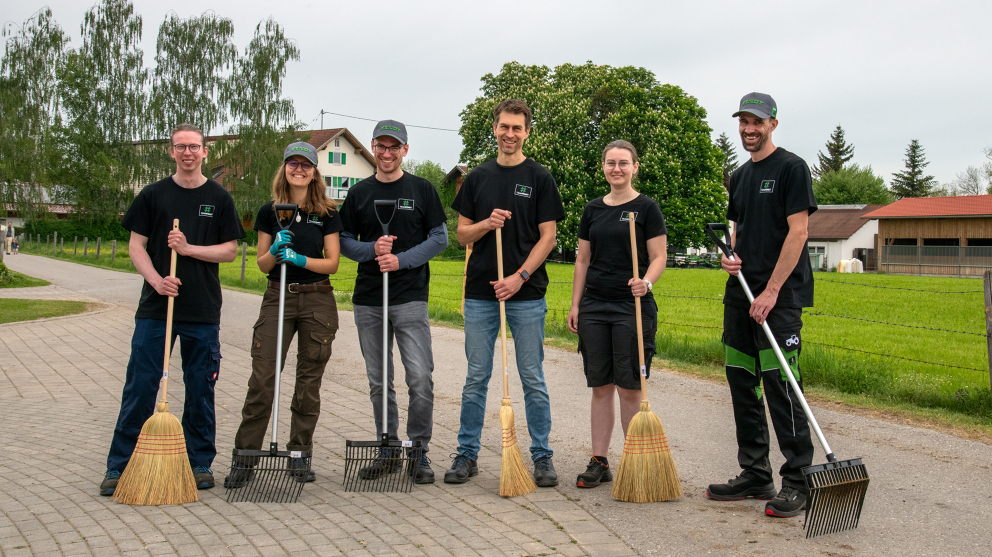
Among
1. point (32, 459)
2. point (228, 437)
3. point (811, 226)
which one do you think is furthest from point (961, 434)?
point (811, 226)

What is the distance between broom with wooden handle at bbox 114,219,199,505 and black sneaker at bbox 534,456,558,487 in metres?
1.95

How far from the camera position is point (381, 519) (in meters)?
4.26

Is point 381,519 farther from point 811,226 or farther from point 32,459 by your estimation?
point 811,226

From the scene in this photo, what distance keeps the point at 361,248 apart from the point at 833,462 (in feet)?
9.57

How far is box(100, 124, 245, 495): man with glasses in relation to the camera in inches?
188

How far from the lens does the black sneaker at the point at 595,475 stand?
4.81m

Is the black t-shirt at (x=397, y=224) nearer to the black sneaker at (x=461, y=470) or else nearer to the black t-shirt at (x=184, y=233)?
the black t-shirt at (x=184, y=233)

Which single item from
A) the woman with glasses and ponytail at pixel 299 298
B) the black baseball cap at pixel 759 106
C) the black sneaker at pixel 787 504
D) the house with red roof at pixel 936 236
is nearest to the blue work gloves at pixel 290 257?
the woman with glasses and ponytail at pixel 299 298

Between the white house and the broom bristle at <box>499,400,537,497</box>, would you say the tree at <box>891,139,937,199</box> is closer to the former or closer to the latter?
the white house

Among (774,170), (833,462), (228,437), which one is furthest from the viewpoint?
(228,437)

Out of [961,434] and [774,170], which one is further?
[961,434]

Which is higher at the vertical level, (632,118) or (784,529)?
(632,118)

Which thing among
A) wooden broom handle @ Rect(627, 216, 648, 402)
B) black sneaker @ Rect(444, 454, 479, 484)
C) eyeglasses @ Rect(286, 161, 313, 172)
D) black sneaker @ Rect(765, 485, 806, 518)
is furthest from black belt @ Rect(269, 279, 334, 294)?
black sneaker @ Rect(765, 485, 806, 518)

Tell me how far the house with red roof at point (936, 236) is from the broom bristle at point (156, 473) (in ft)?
170
